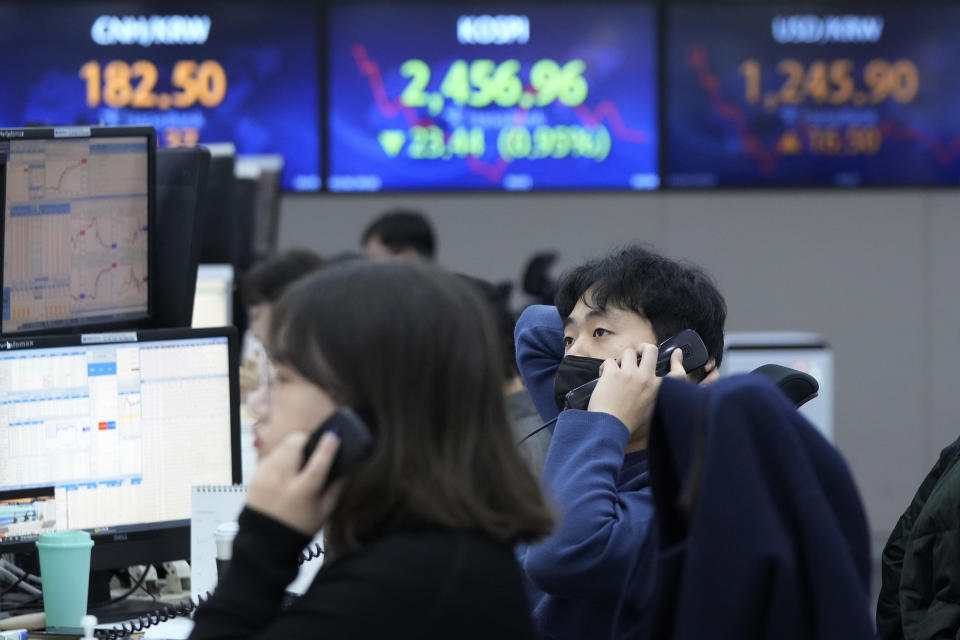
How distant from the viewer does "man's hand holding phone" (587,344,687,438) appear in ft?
5.71

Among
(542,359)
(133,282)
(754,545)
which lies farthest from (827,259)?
(754,545)

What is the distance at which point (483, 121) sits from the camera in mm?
5270

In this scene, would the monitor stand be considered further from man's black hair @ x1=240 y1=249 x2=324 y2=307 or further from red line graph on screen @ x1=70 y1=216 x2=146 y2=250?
man's black hair @ x1=240 y1=249 x2=324 y2=307

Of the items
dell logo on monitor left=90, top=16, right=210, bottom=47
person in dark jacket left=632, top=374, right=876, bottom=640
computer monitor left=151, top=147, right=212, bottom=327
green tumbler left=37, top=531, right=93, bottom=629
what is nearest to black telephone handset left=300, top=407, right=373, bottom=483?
person in dark jacket left=632, top=374, right=876, bottom=640

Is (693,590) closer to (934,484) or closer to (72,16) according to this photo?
(934,484)

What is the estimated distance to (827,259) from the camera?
18.5 ft

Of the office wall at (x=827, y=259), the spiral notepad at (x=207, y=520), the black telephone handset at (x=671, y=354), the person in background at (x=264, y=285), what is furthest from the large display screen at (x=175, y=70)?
the black telephone handset at (x=671, y=354)

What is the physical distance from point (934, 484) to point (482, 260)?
3.95 m

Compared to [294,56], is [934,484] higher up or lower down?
lower down

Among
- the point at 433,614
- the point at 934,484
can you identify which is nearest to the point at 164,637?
the point at 433,614

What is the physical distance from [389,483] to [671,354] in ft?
2.55

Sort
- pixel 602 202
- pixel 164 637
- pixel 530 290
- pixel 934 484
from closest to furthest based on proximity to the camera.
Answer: pixel 934 484 → pixel 164 637 → pixel 530 290 → pixel 602 202

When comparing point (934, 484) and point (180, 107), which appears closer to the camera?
point (934, 484)

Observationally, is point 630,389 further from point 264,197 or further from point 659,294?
point 264,197
